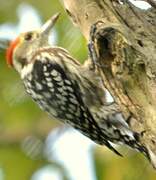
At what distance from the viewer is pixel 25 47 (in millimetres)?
5066

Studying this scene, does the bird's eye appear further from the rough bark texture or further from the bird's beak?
the rough bark texture

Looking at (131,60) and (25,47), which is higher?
(131,60)

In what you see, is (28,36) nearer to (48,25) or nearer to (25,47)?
(25,47)

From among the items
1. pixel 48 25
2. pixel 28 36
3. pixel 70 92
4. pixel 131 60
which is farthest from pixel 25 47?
pixel 131 60

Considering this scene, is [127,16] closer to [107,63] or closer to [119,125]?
[107,63]

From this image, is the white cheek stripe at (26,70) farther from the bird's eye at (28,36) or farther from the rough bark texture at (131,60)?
the rough bark texture at (131,60)

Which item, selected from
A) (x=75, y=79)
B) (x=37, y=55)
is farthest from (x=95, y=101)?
(x=37, y=55)

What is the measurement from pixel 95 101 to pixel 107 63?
1042 mm

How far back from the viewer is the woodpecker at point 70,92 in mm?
4375

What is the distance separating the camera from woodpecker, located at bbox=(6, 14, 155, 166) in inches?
172

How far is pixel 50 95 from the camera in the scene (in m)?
4.61

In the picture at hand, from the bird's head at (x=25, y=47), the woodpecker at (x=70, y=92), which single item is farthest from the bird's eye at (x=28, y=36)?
the woodpecker at (x=70, y=92)

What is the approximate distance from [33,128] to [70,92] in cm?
56

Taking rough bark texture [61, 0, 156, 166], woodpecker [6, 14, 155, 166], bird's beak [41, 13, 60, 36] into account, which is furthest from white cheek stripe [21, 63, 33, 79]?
rough bark texture [61, 0, 156, 166]
